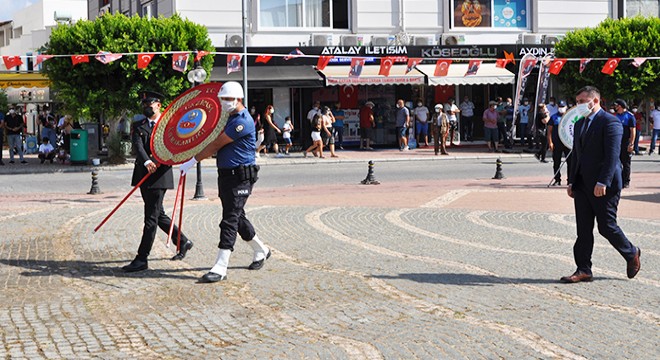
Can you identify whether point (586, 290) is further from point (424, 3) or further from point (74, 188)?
point (424, 3)

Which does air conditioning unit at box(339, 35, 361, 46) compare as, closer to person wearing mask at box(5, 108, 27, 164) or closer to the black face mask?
person wearing mask at box(5, 108, 27, 164)

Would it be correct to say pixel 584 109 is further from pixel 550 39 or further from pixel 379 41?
pixel 550 39

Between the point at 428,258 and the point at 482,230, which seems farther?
the point at 482,230

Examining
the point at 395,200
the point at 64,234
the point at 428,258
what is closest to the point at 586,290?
the point at 428,258

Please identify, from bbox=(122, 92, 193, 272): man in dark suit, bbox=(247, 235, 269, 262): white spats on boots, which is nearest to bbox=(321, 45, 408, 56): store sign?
bbox=(122, 92, 193, 272): man in dark suit

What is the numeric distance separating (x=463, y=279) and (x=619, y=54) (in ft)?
79.0

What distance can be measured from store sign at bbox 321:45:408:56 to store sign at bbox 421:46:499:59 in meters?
0.92

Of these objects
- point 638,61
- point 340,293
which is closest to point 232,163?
point 340,293

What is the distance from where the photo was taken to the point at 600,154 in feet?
27.9

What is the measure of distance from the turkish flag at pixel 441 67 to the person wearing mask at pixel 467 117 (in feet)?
10.1

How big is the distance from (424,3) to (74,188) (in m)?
18.3

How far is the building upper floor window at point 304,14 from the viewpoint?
3419cm

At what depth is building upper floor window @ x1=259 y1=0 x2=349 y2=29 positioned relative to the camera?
112 feet

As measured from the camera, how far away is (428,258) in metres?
10.1
